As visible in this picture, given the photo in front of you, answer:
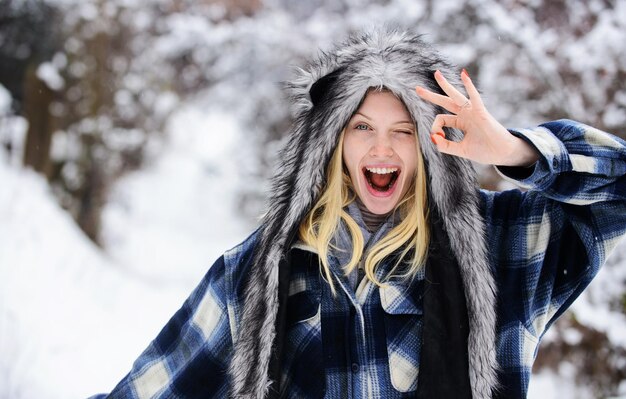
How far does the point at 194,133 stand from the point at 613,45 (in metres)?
8.32

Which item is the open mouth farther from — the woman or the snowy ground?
the snowy ground

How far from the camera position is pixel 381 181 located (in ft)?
6.82

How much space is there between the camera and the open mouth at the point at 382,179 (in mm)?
2052

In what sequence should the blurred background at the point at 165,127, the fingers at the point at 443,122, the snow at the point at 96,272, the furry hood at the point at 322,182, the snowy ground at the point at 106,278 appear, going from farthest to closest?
the blurred background at the point at 165,127, the snow at the point at 96,272, the snowy ground at the point at 106,278, the furry hood at the point at 322,182, the fingers at the point at 443,122

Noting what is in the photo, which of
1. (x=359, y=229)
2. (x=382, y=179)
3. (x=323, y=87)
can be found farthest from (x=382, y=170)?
(x=323, y=87)

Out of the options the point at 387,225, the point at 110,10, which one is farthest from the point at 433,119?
the point at 110,10

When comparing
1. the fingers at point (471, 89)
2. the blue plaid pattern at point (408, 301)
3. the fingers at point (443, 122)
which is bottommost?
the blue plaid pattern at point (408, 301)

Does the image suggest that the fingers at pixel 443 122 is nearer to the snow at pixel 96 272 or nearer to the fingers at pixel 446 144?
the fingers at pixel 446 144

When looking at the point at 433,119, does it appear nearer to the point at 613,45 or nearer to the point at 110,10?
the point at 613,45

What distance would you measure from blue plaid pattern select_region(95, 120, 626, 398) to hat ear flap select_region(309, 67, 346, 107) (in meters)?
0.55

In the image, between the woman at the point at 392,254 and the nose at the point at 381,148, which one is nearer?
the woman at the point at 392,254

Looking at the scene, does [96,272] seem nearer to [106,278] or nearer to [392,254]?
[106,278]

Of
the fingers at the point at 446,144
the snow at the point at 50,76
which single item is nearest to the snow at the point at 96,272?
the snow at the point at 50,76

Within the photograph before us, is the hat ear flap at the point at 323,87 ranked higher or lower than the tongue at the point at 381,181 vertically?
higher
